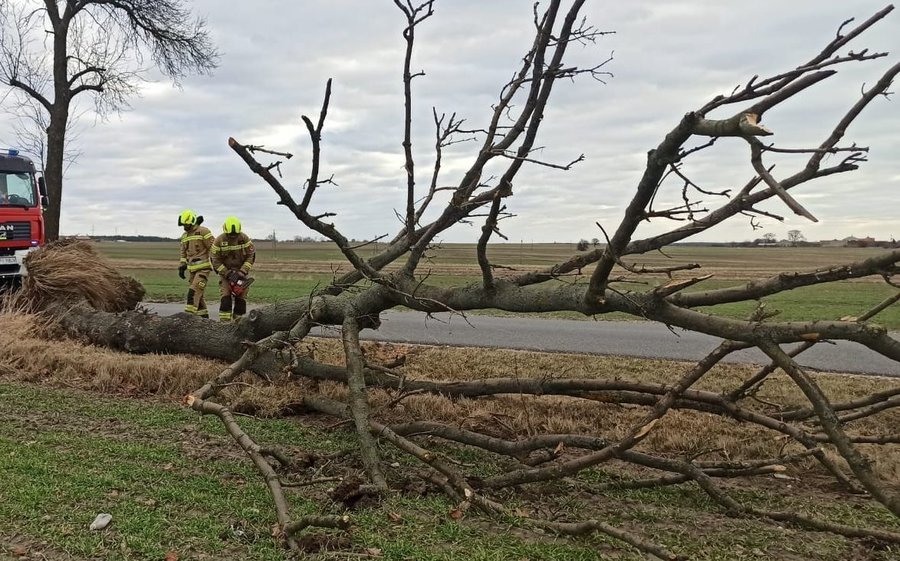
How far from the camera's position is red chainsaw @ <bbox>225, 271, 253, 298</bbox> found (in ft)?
33.4

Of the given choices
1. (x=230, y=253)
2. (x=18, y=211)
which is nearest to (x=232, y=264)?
(x=230, y=253)

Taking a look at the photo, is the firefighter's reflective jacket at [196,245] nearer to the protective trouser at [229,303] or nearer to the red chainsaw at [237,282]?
the protective trouser at [229,303]

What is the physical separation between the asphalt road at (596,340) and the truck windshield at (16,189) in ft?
24.1

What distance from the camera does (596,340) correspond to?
10156 mm

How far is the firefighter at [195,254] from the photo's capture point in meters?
11.1

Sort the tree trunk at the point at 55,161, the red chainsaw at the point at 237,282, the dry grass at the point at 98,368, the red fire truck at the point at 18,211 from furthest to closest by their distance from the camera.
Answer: the tree trunk at the point at 55,161 < the red fire truck at the point at 18,211 < the red chainsaw at the point at 237,282 < the dry grass at the point at 98,368

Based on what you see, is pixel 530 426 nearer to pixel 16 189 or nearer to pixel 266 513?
pixel 266 513

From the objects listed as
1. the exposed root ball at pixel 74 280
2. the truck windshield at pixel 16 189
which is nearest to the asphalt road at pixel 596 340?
the exposed root ball at pixel 74 280

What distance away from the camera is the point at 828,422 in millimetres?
2809

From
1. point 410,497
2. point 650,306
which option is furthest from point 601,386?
point 410,497

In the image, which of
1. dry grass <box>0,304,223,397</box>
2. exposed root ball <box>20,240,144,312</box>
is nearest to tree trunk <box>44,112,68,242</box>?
exposed root ball <box>20,240,144,312</box>

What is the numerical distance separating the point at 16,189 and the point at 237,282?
6.36m

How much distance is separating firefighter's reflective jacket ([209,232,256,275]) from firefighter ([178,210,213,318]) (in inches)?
33.5

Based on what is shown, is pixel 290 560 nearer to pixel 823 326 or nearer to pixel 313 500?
pixel 313 500
